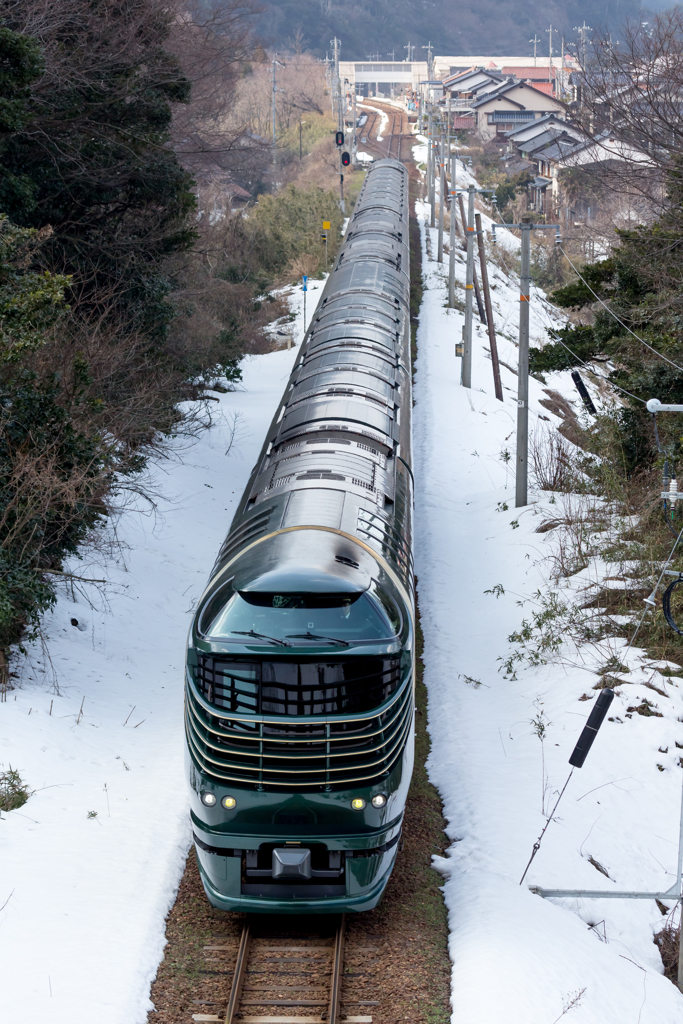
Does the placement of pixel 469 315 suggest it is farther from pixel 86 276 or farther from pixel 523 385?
pixel 86 276

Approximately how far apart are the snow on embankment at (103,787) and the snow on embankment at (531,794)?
2.79 metres

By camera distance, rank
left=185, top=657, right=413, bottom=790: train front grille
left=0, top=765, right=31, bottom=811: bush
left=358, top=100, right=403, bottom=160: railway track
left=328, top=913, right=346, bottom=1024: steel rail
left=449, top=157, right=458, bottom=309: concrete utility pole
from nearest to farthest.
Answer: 1. left=328, top=913, right=346, bottom=1024: steel rail
2. left=185, top=657, right=413, bottom=790: train front grille
3. left=0, top=765, right=31, bottom=811: bush
4. left=449, top=157, right=458, bottom=309: concrete utility pole
5. left=358, top=100, right=403, bottom=160: railway track

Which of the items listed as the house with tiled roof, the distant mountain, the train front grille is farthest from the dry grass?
the distant mountain

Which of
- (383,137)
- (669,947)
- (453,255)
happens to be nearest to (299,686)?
(669,947)

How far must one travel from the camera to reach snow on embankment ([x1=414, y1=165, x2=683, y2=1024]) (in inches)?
306

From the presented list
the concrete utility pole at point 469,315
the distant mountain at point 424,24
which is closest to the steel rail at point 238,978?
the concrete utility pole at point 469,315

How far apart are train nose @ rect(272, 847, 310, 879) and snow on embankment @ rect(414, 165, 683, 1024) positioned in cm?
155

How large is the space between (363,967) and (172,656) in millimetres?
6621

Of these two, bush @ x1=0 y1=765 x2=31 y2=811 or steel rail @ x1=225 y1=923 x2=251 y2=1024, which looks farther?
bush @ x1=0 y1=765 x2=31 y2=811

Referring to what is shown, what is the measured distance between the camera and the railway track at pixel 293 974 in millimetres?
7285

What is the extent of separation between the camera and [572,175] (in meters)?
64.1

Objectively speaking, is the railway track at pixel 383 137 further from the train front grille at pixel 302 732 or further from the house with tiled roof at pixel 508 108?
the train front grille at pixel 302 732

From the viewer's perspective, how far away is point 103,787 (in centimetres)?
1027

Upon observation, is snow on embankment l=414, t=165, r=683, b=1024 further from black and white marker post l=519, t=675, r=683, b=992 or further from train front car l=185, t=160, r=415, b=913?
train front car l=185, t=160, r=415, b=913
